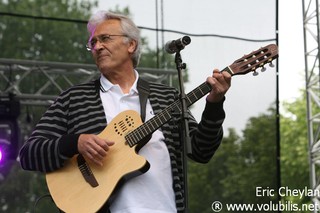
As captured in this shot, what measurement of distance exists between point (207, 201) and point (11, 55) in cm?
215

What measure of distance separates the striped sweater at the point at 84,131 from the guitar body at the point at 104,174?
5cm

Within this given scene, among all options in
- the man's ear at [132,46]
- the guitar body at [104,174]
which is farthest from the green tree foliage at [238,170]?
the guitar body at [104,174]

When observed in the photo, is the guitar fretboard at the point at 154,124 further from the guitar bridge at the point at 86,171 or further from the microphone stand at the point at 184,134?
the guitar bridge at the point at 86,171

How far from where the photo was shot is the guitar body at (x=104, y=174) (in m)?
2.78

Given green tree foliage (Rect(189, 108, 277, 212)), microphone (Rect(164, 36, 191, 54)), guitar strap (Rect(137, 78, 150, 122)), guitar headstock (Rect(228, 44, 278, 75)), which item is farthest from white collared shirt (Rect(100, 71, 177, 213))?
green tree foliage (Rect(189, 108, 277, 212))

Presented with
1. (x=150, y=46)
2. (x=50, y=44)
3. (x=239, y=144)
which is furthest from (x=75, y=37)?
(x=239, y=144)

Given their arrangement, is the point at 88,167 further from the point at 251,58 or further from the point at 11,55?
the point at 11,55

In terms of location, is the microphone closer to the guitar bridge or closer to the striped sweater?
the striped sweater

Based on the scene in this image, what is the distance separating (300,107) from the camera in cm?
2373

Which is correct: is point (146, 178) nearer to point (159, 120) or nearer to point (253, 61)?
point (159, 120)

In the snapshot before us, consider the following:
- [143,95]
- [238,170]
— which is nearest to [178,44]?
[143,95]

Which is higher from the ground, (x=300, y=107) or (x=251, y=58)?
(x=251, y=58)

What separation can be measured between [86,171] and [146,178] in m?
0.28

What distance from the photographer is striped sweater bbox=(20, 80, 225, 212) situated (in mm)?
2848
